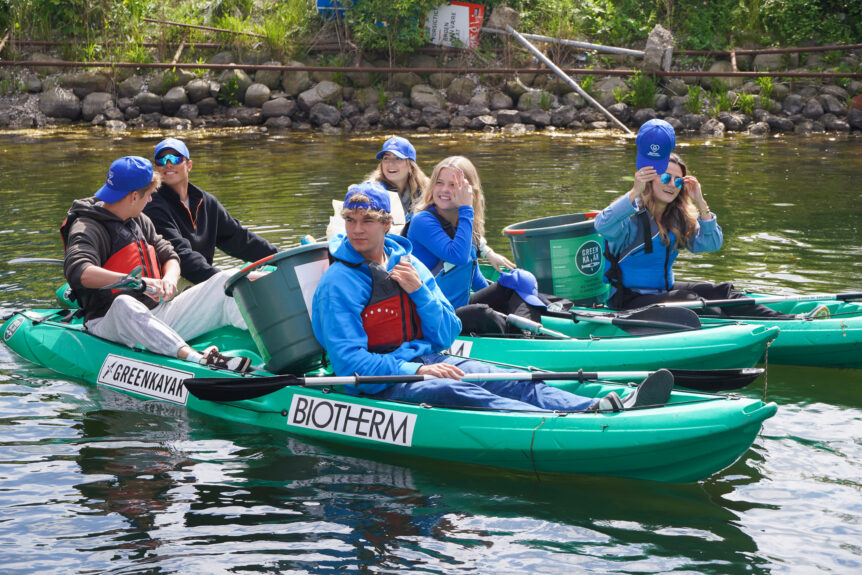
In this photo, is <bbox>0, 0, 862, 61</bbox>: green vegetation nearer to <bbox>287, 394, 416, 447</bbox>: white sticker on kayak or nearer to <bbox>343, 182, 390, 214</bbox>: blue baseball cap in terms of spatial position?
<bbox>287, 394, 416, 447</bbox>: white sticker on kayak

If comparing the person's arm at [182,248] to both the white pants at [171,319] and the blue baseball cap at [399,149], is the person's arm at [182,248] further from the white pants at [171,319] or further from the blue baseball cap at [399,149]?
the blue baseball cap at [399,149]

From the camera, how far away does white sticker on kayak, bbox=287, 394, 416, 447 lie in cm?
509

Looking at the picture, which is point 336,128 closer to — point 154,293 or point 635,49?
point 635,49

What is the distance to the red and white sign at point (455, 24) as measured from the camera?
20562mm

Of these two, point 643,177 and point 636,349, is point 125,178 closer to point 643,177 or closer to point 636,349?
point 643,177

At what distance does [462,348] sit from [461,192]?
1.04 metres

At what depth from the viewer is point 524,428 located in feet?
15.8

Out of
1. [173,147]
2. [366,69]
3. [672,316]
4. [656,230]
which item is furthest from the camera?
[366,69]

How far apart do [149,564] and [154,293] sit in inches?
95.5

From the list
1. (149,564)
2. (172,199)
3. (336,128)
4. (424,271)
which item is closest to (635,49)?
(336,128)

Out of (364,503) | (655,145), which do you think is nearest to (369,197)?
(364,503)

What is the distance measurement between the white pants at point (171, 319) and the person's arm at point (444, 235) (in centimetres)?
128

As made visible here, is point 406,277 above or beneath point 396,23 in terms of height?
beneath

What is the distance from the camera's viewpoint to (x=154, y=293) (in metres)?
6.19
